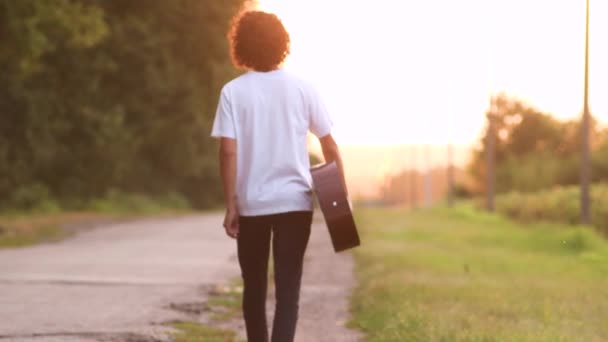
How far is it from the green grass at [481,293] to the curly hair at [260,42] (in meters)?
2.38

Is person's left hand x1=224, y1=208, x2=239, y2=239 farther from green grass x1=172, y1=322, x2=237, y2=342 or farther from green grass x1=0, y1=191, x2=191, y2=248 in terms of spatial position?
green grass x1=0, y1=191, x2=191, y2=248

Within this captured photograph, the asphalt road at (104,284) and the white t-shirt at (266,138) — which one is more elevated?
the white t-shirt at (266,138)

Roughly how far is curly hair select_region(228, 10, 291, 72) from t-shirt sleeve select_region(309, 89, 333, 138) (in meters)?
0.27

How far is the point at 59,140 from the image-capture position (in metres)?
32.2

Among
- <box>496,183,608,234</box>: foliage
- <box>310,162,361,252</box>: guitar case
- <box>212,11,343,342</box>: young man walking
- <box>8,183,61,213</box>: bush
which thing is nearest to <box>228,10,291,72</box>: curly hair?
<box>212,11,343,342</box>: young man walking

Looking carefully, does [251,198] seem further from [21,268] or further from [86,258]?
[86,258]

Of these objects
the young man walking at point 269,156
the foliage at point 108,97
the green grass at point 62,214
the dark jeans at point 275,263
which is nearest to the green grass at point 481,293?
the dark jeans at point 275,263

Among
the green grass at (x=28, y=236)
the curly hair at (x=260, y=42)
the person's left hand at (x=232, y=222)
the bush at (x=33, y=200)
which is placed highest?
the curly hair at (x=260, y=42)

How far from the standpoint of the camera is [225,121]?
5207mm

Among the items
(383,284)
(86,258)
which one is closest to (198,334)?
(383,284)

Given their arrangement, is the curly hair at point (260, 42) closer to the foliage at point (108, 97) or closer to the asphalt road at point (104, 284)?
the asphalt road at point (104, 284)

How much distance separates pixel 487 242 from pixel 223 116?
20.1 metres

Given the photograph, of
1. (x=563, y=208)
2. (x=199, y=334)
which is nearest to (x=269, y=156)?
(x=199, y=334)

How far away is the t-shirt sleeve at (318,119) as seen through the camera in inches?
210
